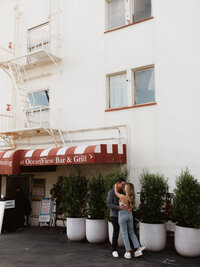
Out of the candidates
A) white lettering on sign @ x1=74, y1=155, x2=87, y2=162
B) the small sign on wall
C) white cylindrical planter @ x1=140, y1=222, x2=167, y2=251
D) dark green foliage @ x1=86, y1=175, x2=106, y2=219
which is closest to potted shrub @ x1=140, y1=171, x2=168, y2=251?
white cylindrical planter @ x1=140, y1=222, x2=167, y2=251

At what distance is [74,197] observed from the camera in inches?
396

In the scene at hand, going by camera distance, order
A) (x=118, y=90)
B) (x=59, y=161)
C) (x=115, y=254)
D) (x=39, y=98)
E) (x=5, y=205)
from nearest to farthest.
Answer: (x=115, y=254)
(x=59, y=161)
(x=118, y=90)
(x=5, y=205)
(x=39, y=98)

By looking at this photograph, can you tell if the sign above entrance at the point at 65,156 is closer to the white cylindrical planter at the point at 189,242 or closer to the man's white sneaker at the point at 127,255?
the man's white sneaker at the point at 127,255

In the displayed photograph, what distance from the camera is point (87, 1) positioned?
41.0 feet

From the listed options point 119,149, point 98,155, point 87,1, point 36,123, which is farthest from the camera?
point 36,123

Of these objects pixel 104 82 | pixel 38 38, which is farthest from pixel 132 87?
pixel 38 38

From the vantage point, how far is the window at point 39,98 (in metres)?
13.4

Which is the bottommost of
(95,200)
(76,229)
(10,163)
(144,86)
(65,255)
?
(65,255)

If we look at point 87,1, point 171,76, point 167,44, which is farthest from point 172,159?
point 87,1

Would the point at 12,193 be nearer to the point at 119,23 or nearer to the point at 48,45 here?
the point at 48,45

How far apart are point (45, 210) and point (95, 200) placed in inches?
147

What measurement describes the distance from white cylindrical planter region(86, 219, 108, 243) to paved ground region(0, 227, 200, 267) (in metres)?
0.18

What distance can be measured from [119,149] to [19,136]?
5.49m

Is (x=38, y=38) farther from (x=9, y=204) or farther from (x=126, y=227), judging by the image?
(x=126, y=227)
